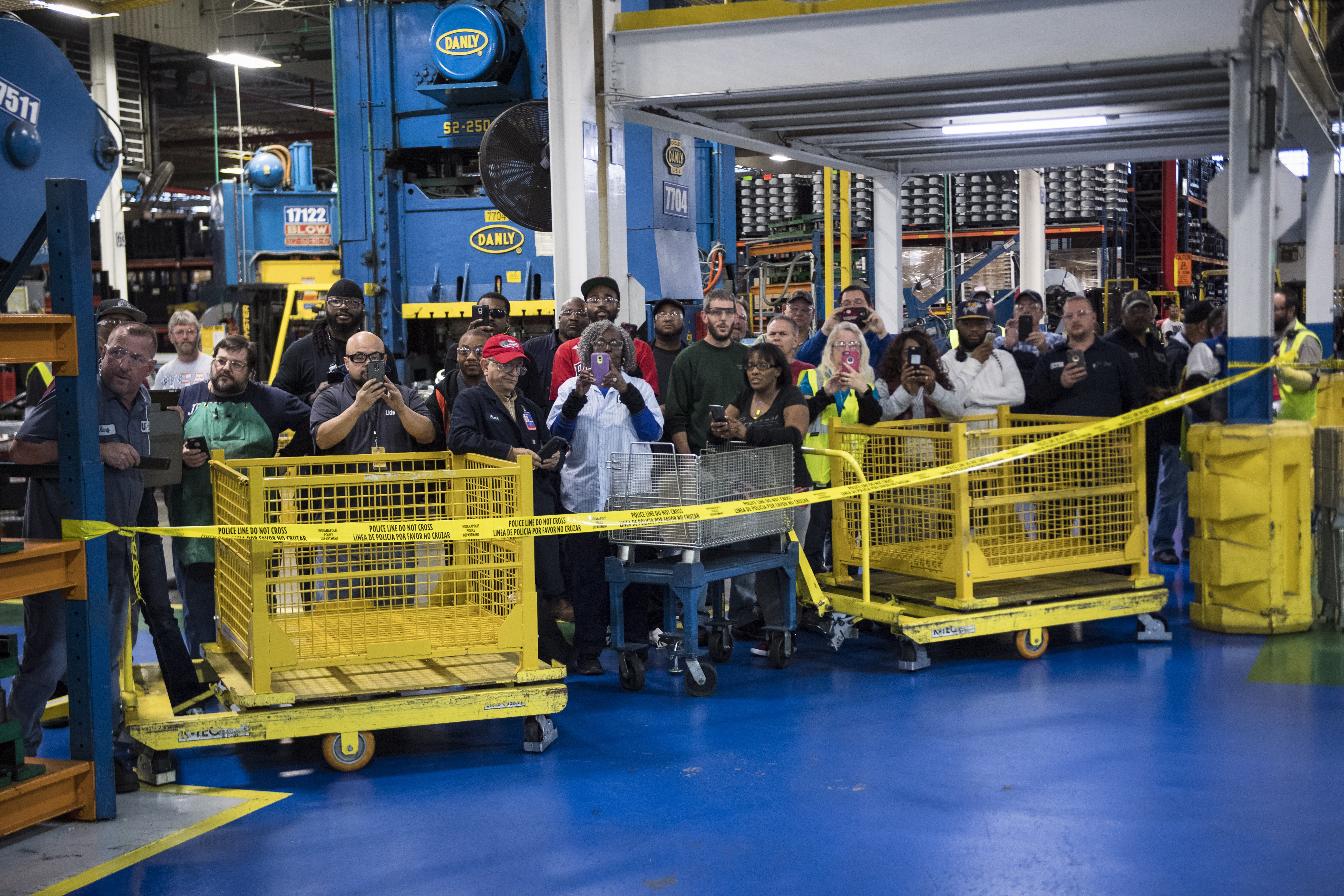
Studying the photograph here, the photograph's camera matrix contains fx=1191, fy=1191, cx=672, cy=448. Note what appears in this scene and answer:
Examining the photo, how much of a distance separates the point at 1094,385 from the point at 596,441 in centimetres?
344

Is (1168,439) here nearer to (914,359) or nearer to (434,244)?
(914,359)

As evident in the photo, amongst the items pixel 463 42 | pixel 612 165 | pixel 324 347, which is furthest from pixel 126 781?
pixel 463 42

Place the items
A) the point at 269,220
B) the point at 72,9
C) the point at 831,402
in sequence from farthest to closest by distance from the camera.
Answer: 1. the point at 269,220
2. the point at 72,9
3. the point at 831,402

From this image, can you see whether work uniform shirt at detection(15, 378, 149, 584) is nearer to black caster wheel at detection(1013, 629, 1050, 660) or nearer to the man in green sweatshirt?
the man in green sweatshirt

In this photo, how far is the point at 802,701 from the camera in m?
5.60

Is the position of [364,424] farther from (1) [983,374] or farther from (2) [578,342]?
(1) [983,374]

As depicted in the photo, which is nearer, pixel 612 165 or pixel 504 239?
pixel 612 165

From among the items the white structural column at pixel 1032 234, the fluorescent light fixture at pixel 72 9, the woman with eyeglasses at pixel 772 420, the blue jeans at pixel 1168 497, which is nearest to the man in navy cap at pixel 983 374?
the woman with eyeglasses at pixel 772 420

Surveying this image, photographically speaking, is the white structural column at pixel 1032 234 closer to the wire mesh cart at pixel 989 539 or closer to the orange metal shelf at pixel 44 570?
the wire mesh cart at pixel 989 539

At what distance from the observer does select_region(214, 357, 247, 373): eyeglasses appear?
18.4ft

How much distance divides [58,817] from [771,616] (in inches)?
134

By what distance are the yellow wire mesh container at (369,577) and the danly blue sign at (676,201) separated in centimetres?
479

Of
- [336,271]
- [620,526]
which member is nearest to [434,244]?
[336,271]

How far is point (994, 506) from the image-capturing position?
6.31m
